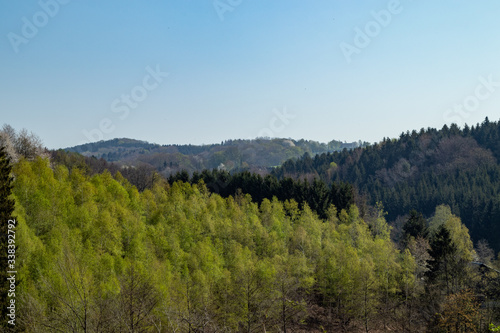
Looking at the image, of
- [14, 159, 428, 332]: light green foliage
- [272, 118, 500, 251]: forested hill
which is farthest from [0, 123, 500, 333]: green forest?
[272, 118, 500, 251]: forested hill

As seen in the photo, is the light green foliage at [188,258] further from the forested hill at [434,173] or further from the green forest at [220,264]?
the forested hill at [434,173]

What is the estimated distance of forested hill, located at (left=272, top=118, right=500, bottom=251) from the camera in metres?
109

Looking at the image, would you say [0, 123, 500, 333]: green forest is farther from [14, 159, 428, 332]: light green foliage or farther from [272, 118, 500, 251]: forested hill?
[272, 118, 500, 251]: forested hill

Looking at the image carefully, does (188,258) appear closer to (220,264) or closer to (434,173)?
(220,264)

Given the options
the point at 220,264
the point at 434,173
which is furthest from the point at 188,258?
the point at 434,173

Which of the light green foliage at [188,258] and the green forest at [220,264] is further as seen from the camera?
the light green foliage at [188,258]

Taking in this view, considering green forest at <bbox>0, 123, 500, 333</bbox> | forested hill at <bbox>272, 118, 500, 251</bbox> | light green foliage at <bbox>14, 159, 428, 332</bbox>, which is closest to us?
green forest at <bbox>0, 123, 500, 333</bbox>

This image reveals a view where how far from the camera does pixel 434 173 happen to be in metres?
148

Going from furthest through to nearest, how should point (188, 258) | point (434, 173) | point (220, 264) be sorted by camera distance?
1. point (434, 173)
2. point (220, 264)
3. point (188, 258)

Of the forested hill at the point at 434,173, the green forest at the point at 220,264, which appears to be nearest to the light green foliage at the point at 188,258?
the green forest at the point at 220,264

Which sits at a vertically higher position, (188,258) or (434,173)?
(434,173)

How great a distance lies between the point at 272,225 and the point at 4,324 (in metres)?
42.6

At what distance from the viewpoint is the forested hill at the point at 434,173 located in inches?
4306

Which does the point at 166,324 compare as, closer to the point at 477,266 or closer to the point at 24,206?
the point at 24,206
